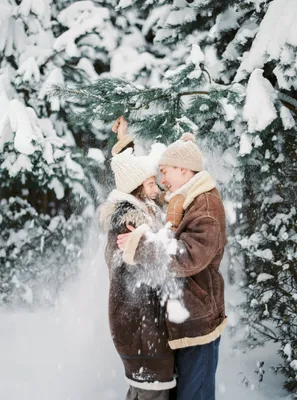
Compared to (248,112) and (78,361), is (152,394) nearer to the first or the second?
(248,112)

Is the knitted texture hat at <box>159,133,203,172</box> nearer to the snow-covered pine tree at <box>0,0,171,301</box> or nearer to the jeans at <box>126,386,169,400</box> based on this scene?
the jeans at <box>126,386,169,400</box>

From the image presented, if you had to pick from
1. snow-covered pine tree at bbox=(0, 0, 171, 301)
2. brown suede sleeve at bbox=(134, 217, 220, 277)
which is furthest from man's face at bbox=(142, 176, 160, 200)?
snow-covered pine tree at bbox=(0, 0, 171, 301)

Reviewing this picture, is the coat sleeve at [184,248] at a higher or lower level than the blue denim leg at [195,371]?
higher

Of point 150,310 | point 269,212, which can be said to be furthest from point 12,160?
point 150,310

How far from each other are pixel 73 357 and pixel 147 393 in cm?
215

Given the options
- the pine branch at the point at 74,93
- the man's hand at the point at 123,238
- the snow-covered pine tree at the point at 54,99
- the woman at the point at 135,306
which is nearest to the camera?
the man's hand at the point at 123,238

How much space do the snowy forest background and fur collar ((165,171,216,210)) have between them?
984 mm

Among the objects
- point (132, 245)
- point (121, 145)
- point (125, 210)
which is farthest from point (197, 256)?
point (121, 145)

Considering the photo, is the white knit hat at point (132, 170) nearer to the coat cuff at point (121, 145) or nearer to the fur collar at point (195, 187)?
the fur collar at point (195, 187)

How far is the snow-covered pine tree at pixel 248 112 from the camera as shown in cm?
332

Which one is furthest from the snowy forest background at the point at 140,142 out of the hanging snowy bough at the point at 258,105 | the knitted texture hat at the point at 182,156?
the knitted texture hat at the point at 182,156

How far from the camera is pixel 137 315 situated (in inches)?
97.6

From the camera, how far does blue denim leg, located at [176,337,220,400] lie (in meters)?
2.47

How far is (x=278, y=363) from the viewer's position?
4305 millimetres
